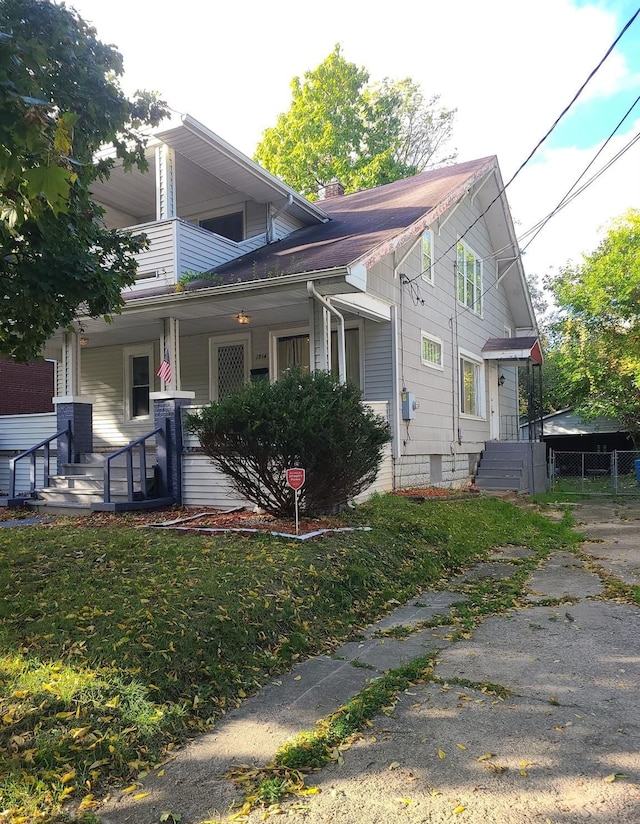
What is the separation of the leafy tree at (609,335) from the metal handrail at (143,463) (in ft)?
55.1

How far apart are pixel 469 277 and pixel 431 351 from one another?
4.17m

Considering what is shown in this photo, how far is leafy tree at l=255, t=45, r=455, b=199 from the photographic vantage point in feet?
95.3

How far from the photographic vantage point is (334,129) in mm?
29188

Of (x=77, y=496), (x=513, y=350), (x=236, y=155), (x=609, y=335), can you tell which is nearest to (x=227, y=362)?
(x=236, y=155)

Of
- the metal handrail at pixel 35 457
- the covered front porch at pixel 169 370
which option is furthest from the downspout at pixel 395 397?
the metal handrail at pixel 35 457

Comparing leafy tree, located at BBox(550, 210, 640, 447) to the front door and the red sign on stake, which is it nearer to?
the front door

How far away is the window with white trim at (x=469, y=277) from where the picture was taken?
648 inches

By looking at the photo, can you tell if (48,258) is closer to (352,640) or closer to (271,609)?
(271,609)

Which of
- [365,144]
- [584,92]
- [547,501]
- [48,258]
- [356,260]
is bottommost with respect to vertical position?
[547,501]

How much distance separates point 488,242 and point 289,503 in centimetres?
1390

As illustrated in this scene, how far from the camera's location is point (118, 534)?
24.5 feet

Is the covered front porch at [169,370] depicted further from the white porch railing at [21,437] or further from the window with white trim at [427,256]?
the window with white trim at [427,256]

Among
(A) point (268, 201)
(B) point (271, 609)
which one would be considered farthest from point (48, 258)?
(A) point (268, 201)

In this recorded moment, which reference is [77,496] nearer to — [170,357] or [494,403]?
[170,357]
